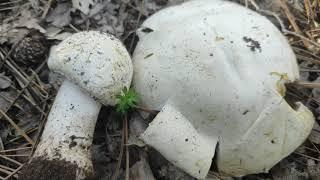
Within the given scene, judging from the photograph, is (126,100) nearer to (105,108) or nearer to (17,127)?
(105,108)

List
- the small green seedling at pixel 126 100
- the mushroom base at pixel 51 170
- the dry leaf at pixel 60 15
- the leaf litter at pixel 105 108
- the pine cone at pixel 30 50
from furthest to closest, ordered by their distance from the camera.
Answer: the dry leaf at pixel 60 15 → the pine cone at pixel 30 50 → the leaf litter at pixel 105 108 → the small green seedling at pixel 126 100 → the mushroom base at pixel 51 170

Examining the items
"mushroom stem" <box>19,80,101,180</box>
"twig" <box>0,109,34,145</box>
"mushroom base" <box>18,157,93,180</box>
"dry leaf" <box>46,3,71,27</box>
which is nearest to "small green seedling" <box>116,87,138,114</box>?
"mushroom stem" <box>19,80,101,180</box>

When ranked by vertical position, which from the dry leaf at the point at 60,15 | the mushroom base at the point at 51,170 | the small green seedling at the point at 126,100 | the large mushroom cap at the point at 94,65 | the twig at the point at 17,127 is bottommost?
the twig at the point at 17,127

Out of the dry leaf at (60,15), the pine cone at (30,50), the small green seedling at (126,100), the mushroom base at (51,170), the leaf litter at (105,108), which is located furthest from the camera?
the dry leaf at (60,15)

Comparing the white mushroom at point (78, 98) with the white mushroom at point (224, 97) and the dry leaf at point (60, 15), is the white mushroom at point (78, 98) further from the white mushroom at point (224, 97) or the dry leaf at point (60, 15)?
the dry leaf at point (60, 15)

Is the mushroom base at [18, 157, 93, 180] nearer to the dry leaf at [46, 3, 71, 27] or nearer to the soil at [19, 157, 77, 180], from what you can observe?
the soil at [19, 157, 77, 180]

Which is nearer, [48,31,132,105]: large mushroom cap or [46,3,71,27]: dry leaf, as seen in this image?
[48,31,132,105]: large mushroom cap

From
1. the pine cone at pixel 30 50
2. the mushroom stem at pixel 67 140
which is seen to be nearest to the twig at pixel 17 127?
the mushroom stem at pixel 67 140

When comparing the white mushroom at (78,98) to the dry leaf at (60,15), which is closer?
the white mushroom at (78,98)
